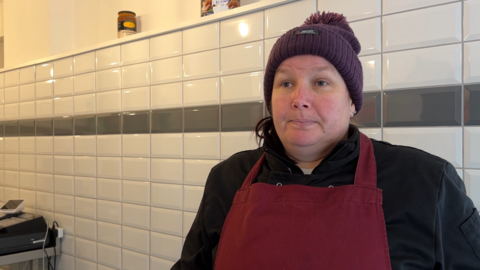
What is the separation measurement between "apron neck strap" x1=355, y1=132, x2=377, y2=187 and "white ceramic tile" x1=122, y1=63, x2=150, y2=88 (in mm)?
1163

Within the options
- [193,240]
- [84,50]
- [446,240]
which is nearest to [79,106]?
[84,50]

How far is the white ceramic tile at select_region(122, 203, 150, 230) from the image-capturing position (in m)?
1.66

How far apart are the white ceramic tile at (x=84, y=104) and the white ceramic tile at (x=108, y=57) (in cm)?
18

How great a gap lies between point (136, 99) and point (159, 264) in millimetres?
781

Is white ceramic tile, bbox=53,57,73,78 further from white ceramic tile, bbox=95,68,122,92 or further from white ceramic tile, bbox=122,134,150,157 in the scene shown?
white ceramic tile, bbox=122,134,150,157

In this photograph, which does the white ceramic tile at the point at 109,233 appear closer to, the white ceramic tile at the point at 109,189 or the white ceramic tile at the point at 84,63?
the white ceramic tile at the point at 109,189

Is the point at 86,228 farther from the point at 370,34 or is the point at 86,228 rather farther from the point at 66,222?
the point at 370,34

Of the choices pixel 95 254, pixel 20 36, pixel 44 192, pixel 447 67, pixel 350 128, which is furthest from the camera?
pixel 20 36

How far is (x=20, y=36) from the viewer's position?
2311mm

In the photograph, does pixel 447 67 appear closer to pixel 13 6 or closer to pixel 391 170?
pixel 391 170

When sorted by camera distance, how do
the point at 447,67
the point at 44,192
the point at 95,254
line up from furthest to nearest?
the point at 44,192 < the point at 95,254 < the point at 447,67

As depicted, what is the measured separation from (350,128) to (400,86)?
34 centimetres

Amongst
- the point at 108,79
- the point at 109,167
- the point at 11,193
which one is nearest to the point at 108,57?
the point at 108,79

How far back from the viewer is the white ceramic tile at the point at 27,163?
2.21m
